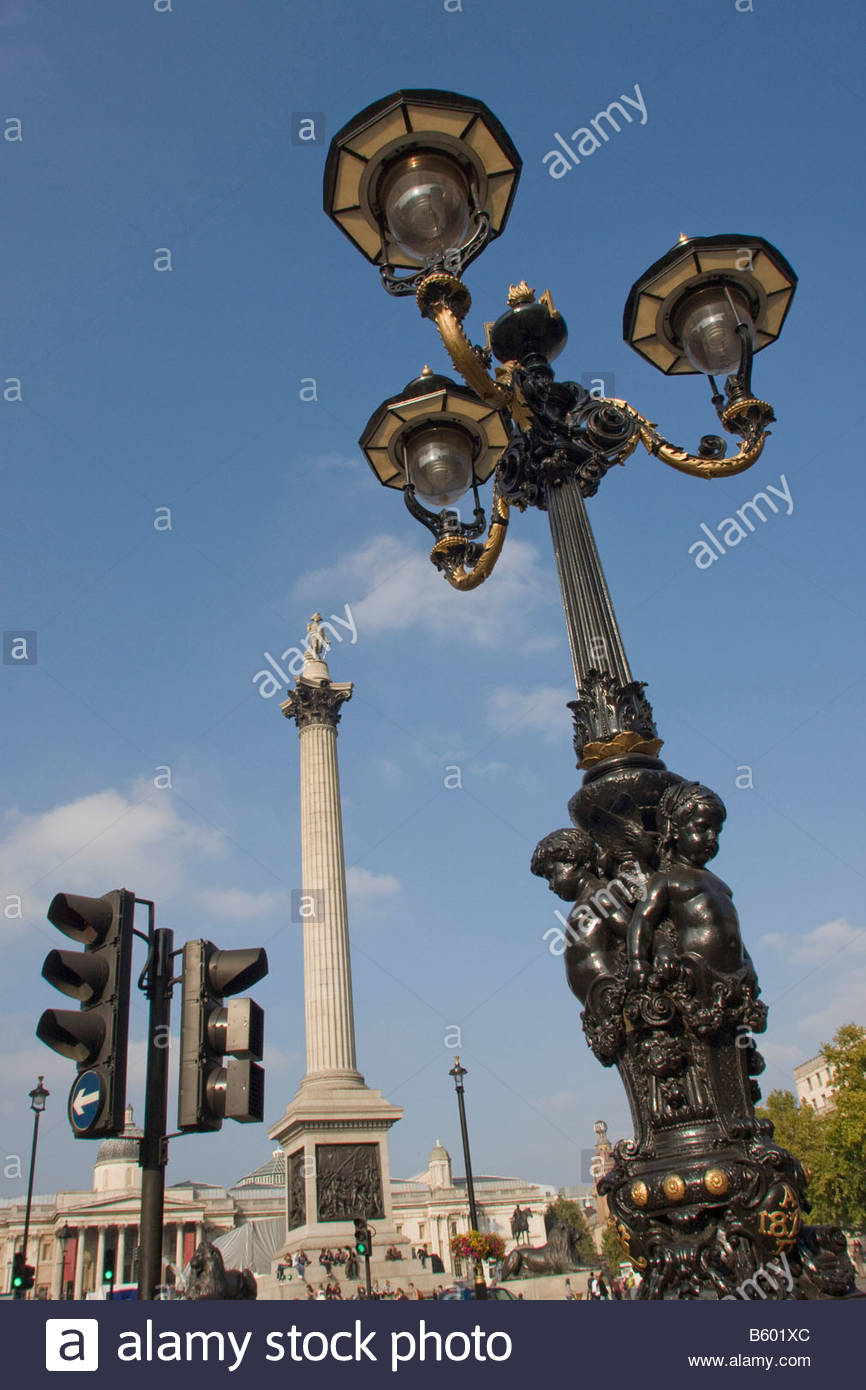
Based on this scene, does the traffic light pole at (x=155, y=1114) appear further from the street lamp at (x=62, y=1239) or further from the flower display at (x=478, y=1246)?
the street lamp at (x=62, y=1239)

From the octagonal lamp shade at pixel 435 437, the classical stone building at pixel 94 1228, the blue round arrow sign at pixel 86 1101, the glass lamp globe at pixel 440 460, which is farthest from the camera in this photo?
the classical stone building at pixel 94 1228

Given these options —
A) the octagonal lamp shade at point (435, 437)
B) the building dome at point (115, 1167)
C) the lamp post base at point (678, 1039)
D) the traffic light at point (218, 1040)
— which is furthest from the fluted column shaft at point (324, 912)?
the building dome at point (115, 1167)

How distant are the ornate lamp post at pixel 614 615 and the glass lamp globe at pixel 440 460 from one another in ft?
0.05

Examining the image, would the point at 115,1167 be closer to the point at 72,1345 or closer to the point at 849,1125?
the point at 849,1125

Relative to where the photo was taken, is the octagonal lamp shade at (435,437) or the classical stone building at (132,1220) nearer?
the octagonal lamp shade at (435,437)

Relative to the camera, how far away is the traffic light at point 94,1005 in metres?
3.84

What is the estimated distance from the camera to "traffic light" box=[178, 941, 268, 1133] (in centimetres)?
399

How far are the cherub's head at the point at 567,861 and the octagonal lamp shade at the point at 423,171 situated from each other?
3.93 meters

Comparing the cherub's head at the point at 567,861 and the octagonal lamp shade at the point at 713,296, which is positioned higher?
the octagonal lamp shade at the point at 713,296

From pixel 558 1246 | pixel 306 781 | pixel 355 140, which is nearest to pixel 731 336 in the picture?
pixel 355 140

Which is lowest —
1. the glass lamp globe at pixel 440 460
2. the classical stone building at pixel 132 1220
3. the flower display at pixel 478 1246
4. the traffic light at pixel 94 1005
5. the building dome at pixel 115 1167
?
the traffic light at pixel 94 1005

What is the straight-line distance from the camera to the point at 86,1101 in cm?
386

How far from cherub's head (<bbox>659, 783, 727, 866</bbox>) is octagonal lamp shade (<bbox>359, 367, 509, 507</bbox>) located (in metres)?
3.82

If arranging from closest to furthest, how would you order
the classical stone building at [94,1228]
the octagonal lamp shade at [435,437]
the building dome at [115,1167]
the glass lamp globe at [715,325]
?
1. the glass lamp globe at [715,325]
2. the octagonal lamp shade at [435,437]
3. the classical stone building at [94,1228]
4. the building dome at [115,1167]
